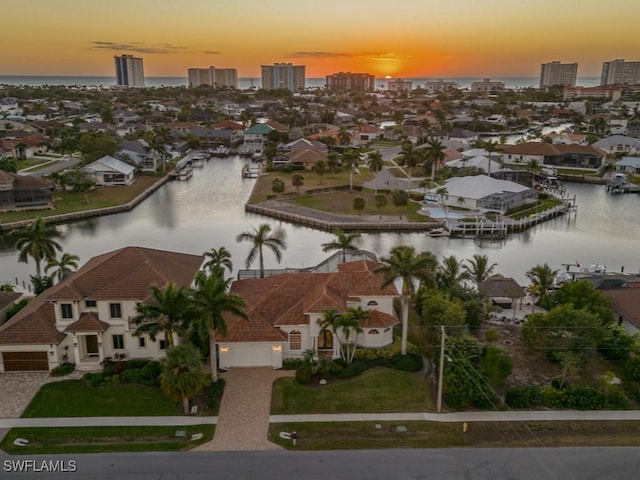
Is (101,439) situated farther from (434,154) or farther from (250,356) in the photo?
(434,154)

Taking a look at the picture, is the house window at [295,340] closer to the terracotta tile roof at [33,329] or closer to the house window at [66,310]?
the house window at [66,310]

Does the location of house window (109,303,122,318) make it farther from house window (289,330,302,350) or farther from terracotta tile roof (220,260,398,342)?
house window (289,330,302,350)

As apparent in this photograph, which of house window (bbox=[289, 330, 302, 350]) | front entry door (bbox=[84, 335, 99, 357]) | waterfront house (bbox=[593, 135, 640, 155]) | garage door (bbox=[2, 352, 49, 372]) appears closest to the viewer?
garage door (bbox=[2, 352, 49, 372])

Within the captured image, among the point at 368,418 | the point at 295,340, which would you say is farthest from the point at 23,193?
the point at 368,418

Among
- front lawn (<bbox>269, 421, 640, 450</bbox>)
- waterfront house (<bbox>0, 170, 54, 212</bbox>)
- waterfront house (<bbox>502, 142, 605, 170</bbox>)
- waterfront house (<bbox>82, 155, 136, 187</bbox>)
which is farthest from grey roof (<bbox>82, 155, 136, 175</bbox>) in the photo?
front lawn (<bbox>269, 421, 640, 450</bbox>)

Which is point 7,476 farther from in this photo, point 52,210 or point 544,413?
point 52,210
